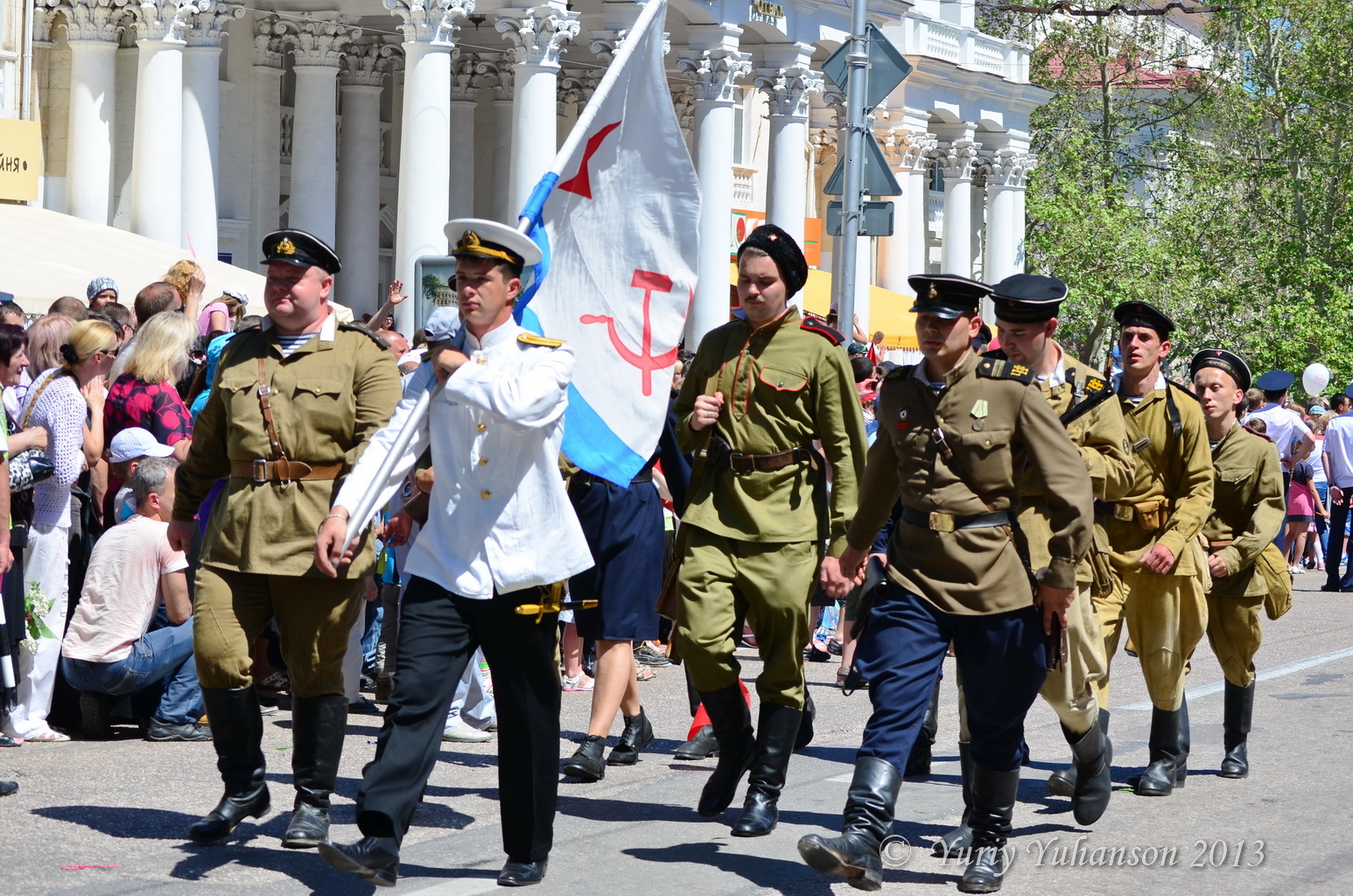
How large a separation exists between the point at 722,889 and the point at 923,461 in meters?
1.55

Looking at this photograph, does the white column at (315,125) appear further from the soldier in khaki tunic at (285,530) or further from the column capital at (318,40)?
the soldier in khaki tunic at (285,530)

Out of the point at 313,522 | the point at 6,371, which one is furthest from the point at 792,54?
the point at 313,522

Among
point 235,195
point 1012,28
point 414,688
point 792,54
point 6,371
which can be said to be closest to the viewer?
point 414,688

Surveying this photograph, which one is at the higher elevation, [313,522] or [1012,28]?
[1012,28]

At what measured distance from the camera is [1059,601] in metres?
6.36

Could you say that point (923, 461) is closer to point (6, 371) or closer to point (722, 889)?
point (722, 889)

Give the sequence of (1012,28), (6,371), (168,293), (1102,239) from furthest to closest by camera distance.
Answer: (1012,28), (1102,239), (168,293), (6,371)

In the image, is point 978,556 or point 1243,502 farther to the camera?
point 1243,502

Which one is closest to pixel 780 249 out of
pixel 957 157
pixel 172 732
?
pixel 172 732

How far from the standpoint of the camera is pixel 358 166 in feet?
111

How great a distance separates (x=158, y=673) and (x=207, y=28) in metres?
18.0

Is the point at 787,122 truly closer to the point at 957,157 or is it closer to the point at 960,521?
the point at 957,157

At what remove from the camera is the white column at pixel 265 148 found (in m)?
31.3

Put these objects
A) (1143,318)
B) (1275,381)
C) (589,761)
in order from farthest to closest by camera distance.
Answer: (1275,381), (589,761), (1143,318)
